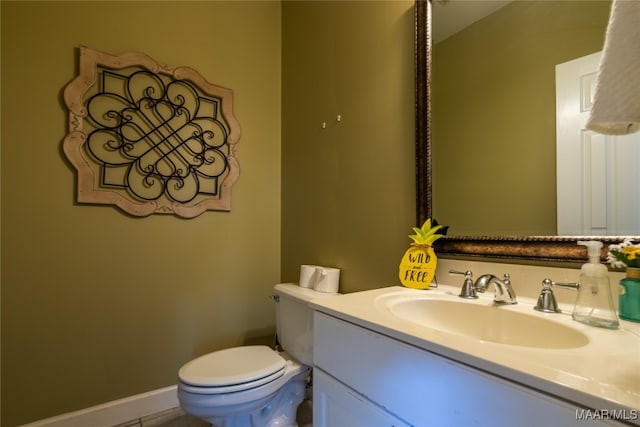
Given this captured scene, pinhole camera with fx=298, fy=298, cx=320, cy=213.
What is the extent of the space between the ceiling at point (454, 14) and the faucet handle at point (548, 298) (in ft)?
3.02

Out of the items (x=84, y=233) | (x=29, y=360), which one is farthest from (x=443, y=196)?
(x=29, y=360)

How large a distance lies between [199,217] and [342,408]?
4.23ft

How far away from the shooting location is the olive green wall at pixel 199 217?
50.6 inches

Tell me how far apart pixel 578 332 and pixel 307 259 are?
1268 millimetres

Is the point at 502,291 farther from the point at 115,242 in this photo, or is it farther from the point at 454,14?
the point at 115,242

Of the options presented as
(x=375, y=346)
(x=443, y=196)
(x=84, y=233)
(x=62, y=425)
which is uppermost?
(x=443, y=196)

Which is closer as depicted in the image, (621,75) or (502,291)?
(621,75)

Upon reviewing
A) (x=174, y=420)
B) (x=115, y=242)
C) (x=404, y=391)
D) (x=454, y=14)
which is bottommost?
(x=174, y=420)

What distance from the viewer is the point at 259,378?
1.15 m

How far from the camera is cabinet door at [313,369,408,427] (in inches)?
25.7

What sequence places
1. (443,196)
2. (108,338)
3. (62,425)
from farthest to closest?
(108,338)
(62,425)
(443,196)

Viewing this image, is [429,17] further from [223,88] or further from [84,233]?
[84,233]

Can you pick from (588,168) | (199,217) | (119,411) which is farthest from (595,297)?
(119,411)

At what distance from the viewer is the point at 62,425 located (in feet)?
4.40
